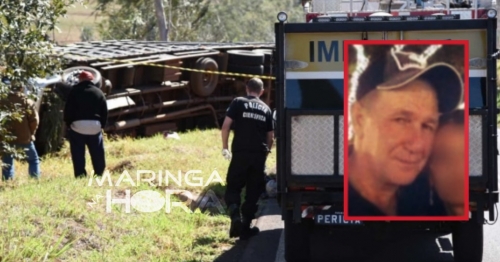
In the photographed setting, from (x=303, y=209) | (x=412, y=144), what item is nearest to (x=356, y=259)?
(x=303, y=209)

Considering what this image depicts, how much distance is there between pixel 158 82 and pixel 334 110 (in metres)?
11.8

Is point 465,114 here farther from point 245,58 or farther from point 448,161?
point 245,58

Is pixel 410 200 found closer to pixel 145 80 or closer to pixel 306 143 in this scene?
pixel 306 143

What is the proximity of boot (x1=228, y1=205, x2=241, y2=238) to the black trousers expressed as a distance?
0.09m

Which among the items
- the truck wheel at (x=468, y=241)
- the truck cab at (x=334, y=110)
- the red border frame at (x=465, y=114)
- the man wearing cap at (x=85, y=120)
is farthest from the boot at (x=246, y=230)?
the man wearing cap at (x=85, y=120)

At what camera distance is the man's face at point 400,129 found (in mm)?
8500

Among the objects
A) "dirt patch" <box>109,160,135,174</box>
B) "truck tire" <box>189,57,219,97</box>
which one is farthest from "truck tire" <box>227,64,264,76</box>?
"dirt patch" <box>109,160,135,174</box>

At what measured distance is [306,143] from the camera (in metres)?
8.89

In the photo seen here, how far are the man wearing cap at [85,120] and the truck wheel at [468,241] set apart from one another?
228 inches

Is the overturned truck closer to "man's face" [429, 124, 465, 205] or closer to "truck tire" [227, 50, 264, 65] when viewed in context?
"truck tire" [227, 50, 264, 65]

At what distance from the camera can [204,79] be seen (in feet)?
70.1

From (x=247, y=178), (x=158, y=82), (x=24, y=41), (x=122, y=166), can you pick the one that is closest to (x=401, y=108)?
(x=247, y=178)

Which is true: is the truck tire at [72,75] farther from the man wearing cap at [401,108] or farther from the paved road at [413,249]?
the man wearing cap at [401,108]

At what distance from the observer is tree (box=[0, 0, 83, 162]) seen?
12.2m
